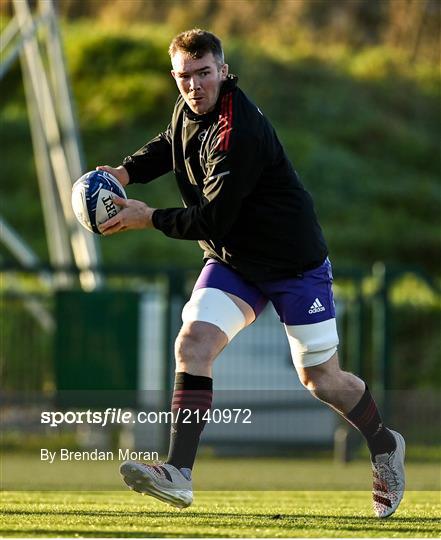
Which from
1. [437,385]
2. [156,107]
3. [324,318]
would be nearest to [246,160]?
[324,318]

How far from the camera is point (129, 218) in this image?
5816 millimetres

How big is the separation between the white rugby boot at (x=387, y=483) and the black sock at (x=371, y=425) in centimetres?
4

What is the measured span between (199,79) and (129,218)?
26.3 inches

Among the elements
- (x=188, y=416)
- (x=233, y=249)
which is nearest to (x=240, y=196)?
(x=233, y=249)

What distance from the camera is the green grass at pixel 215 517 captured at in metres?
5.00

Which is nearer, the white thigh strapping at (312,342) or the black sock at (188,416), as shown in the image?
the black sock at (188,416)

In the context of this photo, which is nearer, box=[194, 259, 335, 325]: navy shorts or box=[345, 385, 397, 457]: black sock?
box=[194, 259, 335, 325]: navy shorts

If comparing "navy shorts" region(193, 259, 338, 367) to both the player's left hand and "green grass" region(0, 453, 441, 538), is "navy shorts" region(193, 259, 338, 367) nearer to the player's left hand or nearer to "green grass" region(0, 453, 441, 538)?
the player's left hand

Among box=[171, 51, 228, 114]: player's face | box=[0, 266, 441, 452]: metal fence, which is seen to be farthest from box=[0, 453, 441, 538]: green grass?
box=[171, 51, 228, 114]: player's face

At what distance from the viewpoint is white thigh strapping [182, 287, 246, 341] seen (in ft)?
18.8

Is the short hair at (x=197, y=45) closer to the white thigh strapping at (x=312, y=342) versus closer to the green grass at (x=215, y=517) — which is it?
the white thigh strapping at (x=312, y=342)

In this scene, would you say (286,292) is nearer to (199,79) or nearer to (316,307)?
(316,307)

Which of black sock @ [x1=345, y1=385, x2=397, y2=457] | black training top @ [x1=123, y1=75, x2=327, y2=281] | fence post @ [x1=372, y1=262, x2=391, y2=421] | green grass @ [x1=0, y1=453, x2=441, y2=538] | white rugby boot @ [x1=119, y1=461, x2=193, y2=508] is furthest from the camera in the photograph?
fence post @ [x1=372, y1=262, x2=391, y2=421]

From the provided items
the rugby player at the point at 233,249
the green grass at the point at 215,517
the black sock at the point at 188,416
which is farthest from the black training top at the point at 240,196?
the green grass at the point at 215,517
